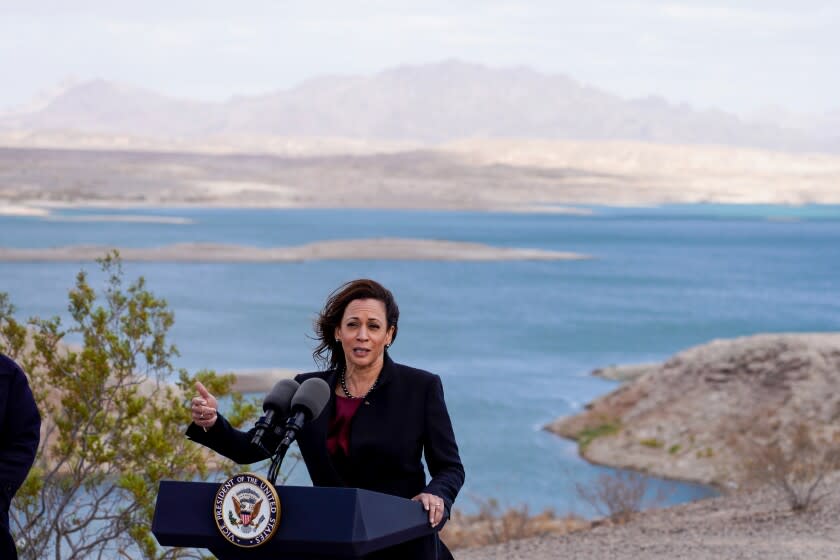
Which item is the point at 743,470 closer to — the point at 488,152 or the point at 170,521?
the point at 170,521

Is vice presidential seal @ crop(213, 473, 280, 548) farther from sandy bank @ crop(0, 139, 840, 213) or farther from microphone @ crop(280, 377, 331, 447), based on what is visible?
sandy bank @ crop(0, 139, 840, 213)

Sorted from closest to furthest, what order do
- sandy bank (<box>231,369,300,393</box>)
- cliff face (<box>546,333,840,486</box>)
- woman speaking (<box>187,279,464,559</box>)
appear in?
woman speaking (<box>187,279,464,559</box>) < cliff face (<box>546,333,840,486</box>) < sandy bank (<box>231,369,300,393</box>)

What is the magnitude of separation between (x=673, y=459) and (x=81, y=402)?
11.6 m

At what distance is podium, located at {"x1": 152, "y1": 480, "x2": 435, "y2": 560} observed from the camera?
272cm

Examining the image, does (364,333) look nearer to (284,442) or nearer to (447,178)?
(284,442)

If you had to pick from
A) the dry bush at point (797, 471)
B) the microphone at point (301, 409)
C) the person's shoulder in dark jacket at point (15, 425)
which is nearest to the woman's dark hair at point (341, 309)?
the microphone at point (301, 409)

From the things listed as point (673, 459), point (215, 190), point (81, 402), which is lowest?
point (673, 459)

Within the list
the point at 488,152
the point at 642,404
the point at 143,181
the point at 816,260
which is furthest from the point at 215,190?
the point at 642,404

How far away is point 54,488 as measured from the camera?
6.57m

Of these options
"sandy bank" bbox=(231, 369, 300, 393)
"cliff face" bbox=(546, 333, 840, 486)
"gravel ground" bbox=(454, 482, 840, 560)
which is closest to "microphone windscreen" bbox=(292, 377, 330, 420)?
"gravel ground" bbox=(454, 482, 840, 560)

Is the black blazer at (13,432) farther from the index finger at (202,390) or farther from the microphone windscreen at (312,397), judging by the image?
the microphone windscreen at (312,397)

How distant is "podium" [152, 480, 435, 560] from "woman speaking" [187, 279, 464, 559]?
0.72ft

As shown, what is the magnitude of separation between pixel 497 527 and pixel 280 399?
9059mm

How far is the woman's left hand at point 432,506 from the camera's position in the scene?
302 cm
